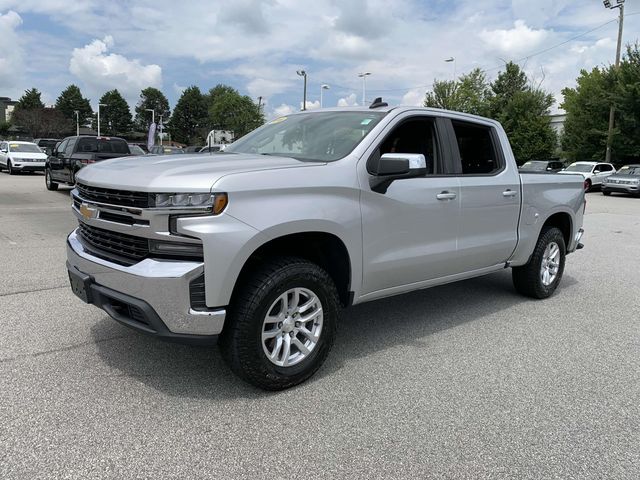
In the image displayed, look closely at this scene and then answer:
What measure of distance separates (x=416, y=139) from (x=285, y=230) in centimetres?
179

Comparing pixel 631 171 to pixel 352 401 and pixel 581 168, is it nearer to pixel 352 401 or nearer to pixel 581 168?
pixel 581 168

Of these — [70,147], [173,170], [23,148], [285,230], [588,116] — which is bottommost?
[285,230]

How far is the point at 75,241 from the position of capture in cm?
385

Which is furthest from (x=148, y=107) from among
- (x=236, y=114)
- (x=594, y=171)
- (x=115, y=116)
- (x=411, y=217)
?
(x=411, y=217)

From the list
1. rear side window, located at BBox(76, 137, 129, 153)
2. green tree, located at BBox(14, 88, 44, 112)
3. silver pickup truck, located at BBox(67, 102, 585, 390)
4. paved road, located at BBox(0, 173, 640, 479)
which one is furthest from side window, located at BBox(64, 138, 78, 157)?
green tree, located at BBox(14, 88, 44, 112)

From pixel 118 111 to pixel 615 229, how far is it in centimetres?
13911

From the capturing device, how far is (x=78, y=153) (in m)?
15.3

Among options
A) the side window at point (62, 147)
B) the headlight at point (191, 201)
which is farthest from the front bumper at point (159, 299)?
the side window at point (62, 147)

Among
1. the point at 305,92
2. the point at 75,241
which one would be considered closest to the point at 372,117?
the point at 75,241

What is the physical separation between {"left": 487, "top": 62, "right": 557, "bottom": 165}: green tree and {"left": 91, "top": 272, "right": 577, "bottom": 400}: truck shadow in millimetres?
36082

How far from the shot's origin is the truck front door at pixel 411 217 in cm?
383

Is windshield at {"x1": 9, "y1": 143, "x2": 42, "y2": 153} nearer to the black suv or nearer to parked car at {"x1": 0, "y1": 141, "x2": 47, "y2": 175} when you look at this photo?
parked car at {"x1": 0, "y1": 141, "x2": 47, "y2": 175}

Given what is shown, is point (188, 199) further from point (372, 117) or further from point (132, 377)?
point (372, 117)

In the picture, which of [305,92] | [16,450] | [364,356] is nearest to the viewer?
[16,450]
